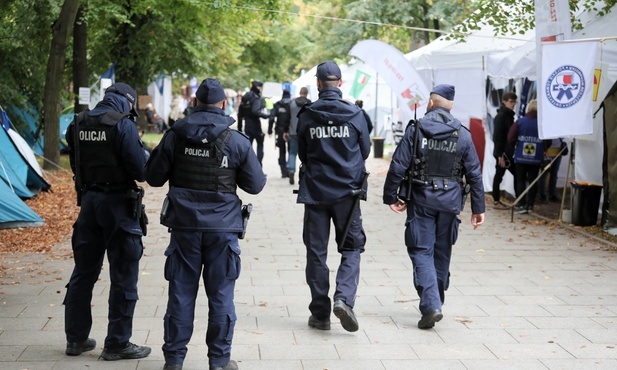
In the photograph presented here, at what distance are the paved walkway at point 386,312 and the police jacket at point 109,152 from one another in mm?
1183

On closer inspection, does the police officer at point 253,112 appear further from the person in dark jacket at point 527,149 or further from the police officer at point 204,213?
the police officer at point 204,213

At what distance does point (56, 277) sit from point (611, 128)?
7.44 meters

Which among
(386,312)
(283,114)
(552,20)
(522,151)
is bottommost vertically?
(386,312)

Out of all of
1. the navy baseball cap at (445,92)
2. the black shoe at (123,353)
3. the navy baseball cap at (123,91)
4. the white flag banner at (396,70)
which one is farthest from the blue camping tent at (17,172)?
the navy baseball cap at (445,92)

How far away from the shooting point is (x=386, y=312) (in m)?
7.70

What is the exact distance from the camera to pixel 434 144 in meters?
7.09

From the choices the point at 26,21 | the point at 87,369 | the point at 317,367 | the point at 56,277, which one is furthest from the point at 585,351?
the point at 26,21

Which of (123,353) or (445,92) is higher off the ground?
(445,92)

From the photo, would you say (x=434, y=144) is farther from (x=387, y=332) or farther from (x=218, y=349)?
(x=218, y=349)

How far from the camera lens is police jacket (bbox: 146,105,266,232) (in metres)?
5.70

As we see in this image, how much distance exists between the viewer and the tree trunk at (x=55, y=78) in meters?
18.8

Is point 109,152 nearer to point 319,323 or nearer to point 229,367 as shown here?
point 229,367

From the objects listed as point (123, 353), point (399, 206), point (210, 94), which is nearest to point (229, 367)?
point (123, 353)

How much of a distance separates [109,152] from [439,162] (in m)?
2.50
